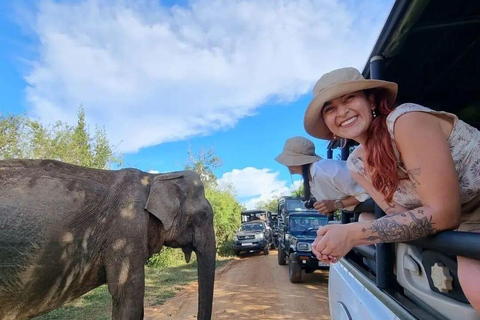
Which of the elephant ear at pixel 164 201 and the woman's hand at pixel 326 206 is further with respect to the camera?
the elephant ear at pixel 164 201

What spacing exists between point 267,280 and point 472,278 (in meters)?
10.1

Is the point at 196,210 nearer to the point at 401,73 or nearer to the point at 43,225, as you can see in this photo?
the point at 43,225

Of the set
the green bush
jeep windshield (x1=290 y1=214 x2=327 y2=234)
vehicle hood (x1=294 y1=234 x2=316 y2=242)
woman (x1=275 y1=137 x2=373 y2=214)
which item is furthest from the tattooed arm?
the green bush

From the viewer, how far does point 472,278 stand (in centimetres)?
90

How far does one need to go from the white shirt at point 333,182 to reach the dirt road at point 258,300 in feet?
15.0

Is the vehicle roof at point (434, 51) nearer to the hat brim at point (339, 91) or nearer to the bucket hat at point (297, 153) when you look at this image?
the hat brim at point (339, 91)

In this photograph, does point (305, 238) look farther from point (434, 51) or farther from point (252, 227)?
point (252, 227)

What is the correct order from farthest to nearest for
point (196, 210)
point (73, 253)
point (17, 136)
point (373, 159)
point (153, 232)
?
1. point (17, 136)
2. point (196, 210)
3. point (153, 232)
4. point (73, 253)
5. point (373, 159)

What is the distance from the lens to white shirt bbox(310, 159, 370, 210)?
8.03ft

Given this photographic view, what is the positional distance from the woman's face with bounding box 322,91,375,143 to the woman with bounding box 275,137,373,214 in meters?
0.78

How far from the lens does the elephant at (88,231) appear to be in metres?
3.75

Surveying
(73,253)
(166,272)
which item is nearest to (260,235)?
(166,272)

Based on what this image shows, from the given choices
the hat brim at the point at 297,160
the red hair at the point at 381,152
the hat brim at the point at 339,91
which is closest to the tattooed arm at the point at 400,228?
the red hair at the point at 381,152

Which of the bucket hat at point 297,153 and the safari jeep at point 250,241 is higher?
the bucket hat at point 297,153
